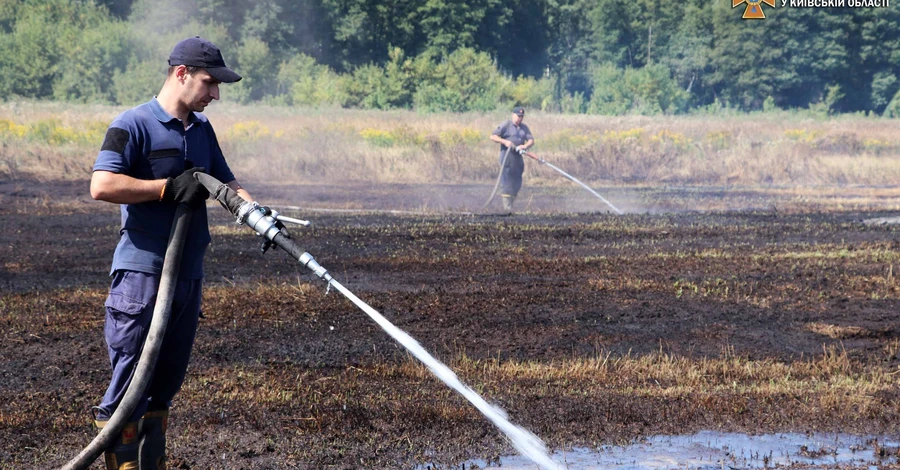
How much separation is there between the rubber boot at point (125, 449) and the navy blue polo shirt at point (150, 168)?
69 cm

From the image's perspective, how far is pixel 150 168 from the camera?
4691 mm

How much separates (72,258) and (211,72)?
9.64 metres

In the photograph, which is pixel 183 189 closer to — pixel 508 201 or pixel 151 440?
pixel 151 440

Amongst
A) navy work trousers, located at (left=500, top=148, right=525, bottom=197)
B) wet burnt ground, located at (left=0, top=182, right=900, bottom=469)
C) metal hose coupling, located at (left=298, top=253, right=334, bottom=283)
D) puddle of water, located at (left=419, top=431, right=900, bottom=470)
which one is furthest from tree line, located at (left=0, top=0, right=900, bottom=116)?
metal hose coupling, located at (left=298, top=253, right=334, bottom=283)

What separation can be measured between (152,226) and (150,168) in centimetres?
25

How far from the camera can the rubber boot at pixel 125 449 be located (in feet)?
15.3

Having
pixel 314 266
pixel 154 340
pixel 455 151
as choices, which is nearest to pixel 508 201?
pixel 455 151

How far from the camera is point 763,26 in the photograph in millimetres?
68812

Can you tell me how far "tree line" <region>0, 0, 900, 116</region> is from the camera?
166ft

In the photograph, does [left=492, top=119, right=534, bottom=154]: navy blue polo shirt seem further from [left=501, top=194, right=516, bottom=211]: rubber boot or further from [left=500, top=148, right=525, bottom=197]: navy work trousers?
[left=501, top=194, right=516, bottom=211]: rubber boot

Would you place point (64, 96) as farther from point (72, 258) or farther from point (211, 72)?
point (211, 72)

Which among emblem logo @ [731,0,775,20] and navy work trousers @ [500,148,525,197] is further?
emblem logo @ [731,0,775,20]

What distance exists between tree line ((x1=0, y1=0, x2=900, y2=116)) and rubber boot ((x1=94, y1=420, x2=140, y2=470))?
44.6 m

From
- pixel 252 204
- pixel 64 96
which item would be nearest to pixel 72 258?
pixel 252 204
